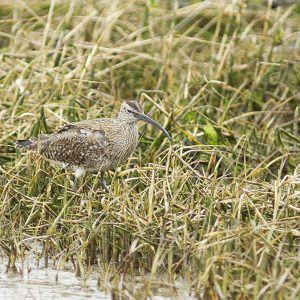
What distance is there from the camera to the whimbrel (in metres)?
8.33

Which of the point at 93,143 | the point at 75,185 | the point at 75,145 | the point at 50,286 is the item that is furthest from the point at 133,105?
the point at 50,286

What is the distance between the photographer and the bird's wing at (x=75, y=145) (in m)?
8.37

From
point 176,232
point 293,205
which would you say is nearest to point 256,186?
point 293,205

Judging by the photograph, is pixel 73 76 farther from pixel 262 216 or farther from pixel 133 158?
pixel 262 216

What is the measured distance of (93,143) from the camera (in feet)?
27.6

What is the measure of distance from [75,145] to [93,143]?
0.53ft

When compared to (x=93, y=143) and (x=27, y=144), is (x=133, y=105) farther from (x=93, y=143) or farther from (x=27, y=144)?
(x=27, y=144)

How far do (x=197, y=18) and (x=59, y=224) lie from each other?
16.0 feet

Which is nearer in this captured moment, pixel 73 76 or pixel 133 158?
pixel 133 158

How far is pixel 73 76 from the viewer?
10.1m

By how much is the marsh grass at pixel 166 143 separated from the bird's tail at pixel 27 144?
0.09m

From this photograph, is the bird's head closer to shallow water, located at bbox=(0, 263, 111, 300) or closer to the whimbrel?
the whimbrel

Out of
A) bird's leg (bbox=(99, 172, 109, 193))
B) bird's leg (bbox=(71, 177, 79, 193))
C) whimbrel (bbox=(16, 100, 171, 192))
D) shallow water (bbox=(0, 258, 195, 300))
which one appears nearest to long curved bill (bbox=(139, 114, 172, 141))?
whimbrel (bbox=(16, 100, 171, 192))

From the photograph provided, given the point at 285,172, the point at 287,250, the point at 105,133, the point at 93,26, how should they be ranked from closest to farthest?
the point at 287,250, the point at 105,133, the point at 285,172, the point at 93,26
